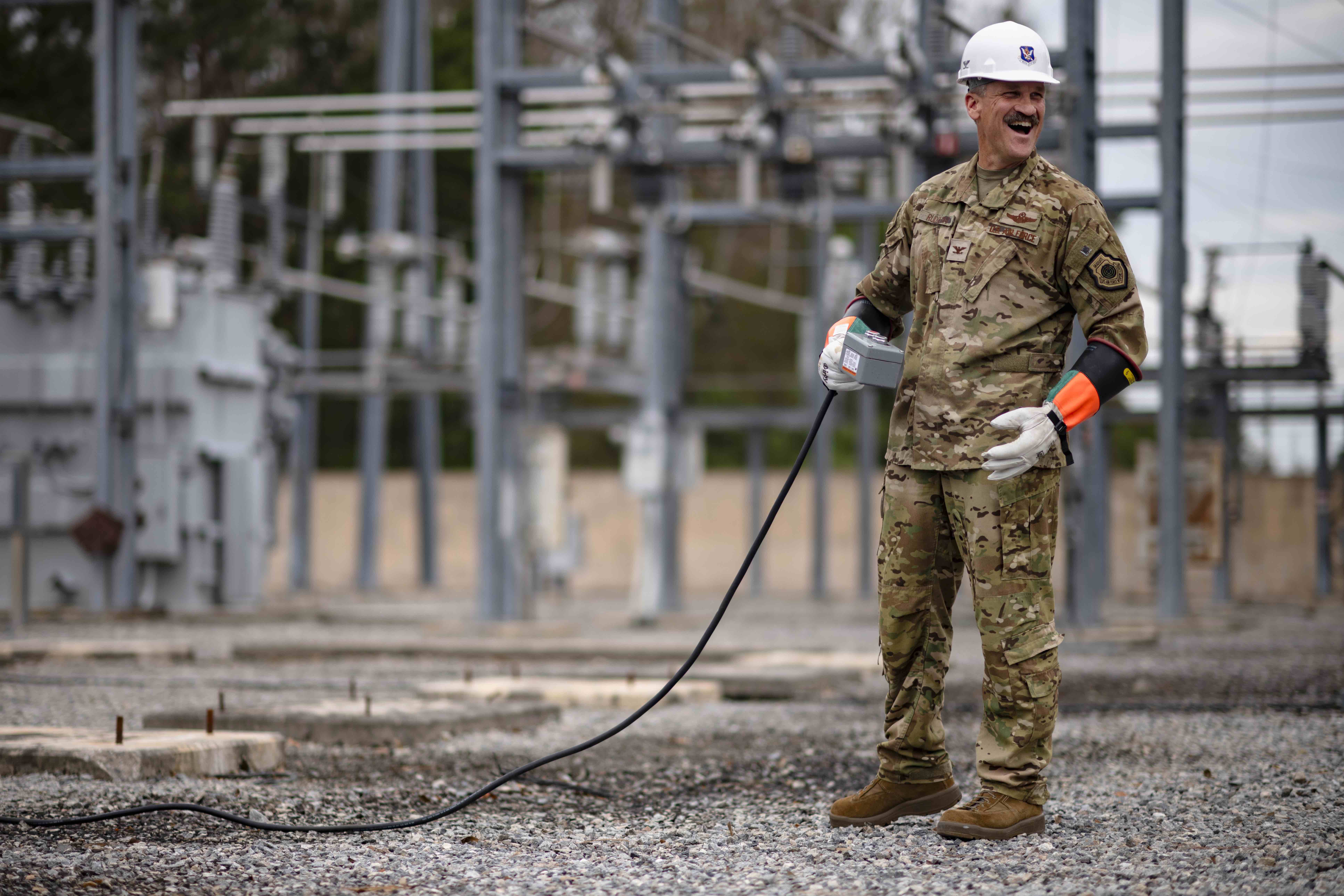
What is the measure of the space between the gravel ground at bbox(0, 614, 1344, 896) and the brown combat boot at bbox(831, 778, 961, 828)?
0.05 m

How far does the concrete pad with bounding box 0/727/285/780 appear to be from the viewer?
15.6 ft

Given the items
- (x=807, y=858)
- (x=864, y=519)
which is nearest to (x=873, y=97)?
(x=864, y=519)

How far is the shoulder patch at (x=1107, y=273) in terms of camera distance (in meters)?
3.85

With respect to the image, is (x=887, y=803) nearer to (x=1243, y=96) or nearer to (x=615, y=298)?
(x=1243, y=96)

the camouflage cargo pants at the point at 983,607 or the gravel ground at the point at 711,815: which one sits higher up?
the camouflage cargo pants at the point at 983,607

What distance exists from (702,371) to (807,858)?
87.0ft

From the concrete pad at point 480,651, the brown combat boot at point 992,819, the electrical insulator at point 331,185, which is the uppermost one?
the electrical insulator at point 331,185

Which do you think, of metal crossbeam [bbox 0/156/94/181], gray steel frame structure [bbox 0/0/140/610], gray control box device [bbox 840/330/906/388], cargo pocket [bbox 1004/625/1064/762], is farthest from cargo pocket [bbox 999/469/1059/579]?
metal crossbeam [bbox 0/156/94/181]

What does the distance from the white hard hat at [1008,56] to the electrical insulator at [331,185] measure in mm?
16211

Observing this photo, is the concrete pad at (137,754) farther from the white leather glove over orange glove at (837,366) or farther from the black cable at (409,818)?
the white leather glove over orange glove at (837,366)

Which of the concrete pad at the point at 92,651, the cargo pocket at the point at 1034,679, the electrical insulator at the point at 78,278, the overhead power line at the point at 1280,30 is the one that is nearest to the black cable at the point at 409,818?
the cargo pocket at the point at 1034,679

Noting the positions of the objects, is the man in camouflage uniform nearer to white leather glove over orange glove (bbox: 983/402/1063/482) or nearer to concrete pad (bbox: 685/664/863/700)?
white leather glove over orange glove (bbox: 983/402/1063/482)

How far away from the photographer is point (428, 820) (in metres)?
4.12

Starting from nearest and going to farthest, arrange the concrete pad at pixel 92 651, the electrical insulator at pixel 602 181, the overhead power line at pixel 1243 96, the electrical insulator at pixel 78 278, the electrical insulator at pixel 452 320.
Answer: the concrete pad at pixel 92 651 → the electrical insulator at pixel 602 181 → the overhead power line at pixel 1243 96 → the electrical insulator at pixel 78 278 → the electrical insulator at pixel 452 320
